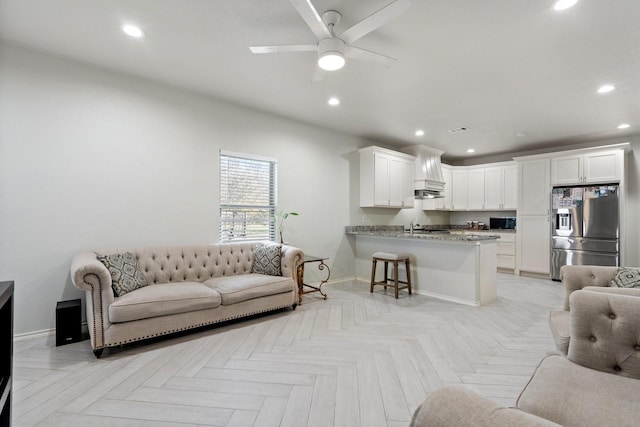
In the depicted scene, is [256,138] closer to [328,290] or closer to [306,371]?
[328,290]

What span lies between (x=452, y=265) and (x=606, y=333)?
2860mm

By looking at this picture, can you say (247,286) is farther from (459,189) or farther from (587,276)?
(459,189)

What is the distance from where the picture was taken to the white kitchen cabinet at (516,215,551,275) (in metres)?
5.78

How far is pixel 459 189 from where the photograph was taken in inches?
289

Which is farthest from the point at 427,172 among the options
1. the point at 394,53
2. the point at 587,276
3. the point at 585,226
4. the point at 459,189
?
the point at 587,276

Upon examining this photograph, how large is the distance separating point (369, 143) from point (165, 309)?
4.67m

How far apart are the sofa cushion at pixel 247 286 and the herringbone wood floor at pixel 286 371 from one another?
319 millimetres

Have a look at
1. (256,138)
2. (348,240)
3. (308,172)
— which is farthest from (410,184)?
(256,138)

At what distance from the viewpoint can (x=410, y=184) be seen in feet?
20.3

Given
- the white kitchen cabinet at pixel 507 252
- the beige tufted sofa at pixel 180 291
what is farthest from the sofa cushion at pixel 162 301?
the white kitchen cabinet at pixel 507 252

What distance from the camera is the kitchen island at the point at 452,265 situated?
158 inches

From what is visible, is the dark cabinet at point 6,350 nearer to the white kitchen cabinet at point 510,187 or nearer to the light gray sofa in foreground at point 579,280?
the light gray sofa in foreground at point 579,280

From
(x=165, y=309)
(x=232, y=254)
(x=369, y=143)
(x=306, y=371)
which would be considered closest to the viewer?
(x=306, y=371)

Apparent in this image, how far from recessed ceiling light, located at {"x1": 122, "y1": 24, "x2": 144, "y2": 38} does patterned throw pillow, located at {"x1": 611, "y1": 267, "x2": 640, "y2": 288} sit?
424 centimetres
